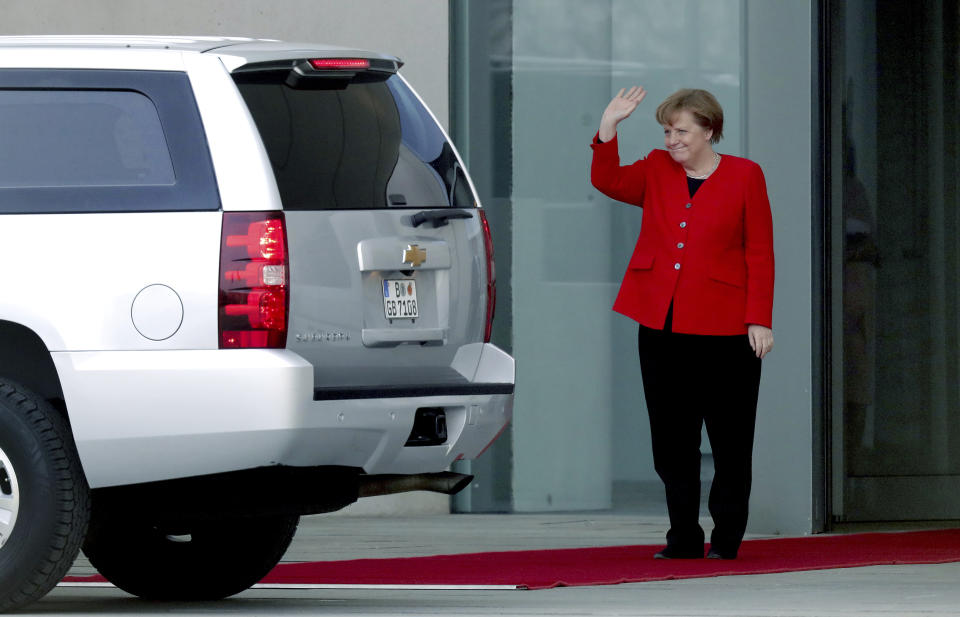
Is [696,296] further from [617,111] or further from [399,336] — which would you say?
[399,336]

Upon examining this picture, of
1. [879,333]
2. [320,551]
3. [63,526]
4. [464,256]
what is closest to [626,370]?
[879,333]

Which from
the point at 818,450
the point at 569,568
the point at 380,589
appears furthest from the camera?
the point at 818,450

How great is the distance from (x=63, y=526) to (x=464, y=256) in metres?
1.48

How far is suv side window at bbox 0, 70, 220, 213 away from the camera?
592cm

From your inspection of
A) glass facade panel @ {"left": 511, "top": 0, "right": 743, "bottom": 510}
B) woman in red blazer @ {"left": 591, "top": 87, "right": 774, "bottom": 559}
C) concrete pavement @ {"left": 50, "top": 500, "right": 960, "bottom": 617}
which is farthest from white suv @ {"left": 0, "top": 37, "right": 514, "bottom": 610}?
glass facade panel @ {"left": 511, "top": 0, "right": 743, "bottom": 510}

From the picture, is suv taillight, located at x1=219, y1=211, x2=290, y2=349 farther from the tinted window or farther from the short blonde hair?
the short blonde hair

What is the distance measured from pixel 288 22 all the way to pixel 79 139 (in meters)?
6.00

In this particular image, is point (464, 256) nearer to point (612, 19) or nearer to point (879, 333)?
point (879, 333)

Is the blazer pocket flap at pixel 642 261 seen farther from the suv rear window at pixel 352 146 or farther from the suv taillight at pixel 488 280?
the suv rear window at pixel 352 146

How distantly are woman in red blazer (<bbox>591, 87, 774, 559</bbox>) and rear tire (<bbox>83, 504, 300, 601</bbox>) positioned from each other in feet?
5.83

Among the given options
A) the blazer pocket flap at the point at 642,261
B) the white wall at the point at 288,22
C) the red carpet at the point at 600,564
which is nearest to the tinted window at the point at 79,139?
the red carpet at the point at 600,564

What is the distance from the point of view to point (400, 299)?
6.15 metres

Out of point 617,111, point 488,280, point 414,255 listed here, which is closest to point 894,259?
point 617,111

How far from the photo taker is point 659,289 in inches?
315
